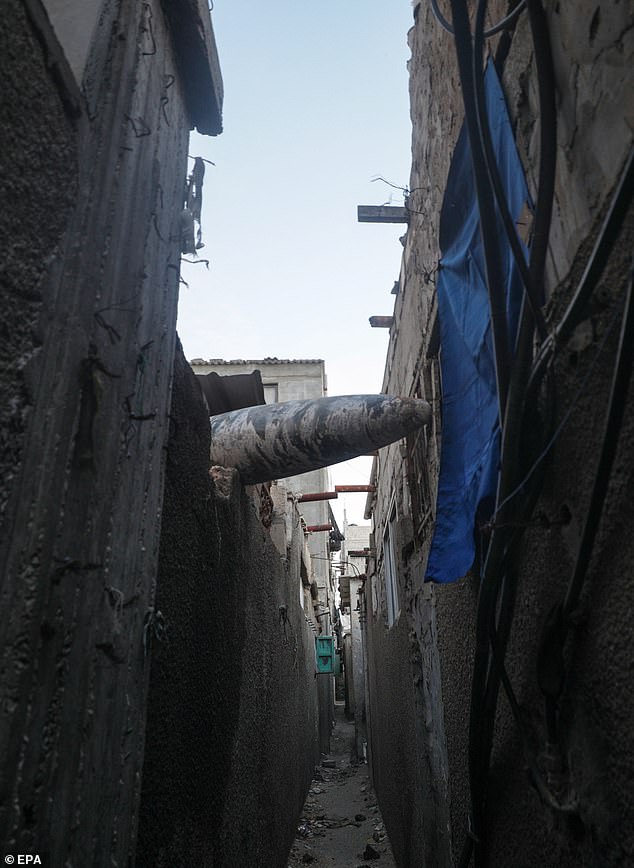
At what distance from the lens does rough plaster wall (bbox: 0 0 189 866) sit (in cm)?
119

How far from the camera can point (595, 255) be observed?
1199 mm

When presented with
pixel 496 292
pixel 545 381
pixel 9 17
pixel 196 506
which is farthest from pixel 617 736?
pixel 9 17

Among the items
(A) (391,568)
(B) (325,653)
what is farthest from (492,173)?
(B) (325,653)

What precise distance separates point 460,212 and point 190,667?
225cm

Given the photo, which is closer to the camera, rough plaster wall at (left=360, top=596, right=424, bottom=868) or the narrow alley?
the narrow alley

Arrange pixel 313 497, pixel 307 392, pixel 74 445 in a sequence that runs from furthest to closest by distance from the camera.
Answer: pixel 307 392, pixel 313 497, pixel 74 445

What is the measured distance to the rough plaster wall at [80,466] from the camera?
1.19 m

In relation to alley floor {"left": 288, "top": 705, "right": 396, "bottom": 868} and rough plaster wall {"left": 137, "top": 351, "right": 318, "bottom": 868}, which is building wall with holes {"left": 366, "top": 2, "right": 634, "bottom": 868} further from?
alley floor {"left": 288, "top": 705, "right": 396, "bottom": 868}

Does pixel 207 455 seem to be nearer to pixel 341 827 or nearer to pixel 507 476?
pixel 507 476

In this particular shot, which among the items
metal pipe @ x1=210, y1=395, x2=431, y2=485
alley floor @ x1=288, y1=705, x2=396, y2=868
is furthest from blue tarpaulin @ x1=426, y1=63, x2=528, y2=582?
alley floor @ x1=288, y1=705, x2=396, y2=868

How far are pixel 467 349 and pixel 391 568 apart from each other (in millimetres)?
3883

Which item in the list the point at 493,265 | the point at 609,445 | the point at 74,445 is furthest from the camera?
the point at 493,265

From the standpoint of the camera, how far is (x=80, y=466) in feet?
4.60

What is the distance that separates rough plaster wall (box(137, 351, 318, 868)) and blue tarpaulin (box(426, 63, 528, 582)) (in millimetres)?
1015
